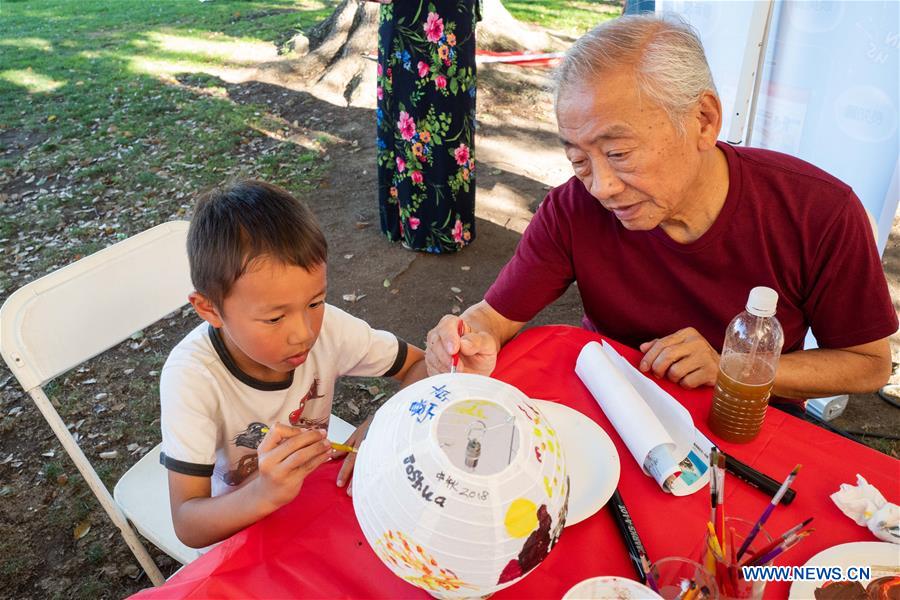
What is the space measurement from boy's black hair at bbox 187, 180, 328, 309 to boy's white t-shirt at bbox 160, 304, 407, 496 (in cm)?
19

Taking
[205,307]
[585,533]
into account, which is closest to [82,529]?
[205,307]

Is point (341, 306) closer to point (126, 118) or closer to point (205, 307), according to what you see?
point (205, 307)

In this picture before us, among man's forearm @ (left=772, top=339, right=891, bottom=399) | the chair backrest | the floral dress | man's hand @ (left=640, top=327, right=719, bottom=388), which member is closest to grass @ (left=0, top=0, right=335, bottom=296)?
the floral dress

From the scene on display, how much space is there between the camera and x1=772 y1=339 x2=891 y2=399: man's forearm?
61.4 inches

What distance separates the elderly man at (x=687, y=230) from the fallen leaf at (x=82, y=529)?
201 centimetres

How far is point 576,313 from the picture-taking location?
4.02 metres

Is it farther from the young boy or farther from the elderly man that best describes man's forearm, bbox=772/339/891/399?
the young boy

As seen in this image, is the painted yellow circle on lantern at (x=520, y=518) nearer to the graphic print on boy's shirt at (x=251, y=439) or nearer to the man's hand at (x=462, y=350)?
the man's hand at (x=462, y=350)

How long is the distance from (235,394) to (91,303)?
60 centimetres

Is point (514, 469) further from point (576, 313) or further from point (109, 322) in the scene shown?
point (576, 313)

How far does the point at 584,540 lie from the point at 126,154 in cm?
653

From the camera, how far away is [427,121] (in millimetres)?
4047

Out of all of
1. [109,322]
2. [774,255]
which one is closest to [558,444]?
[774,255]

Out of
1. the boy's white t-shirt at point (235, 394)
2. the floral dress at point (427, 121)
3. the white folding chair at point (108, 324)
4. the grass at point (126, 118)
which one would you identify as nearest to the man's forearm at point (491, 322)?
the boy's white t-shirt at point (235, 394)
